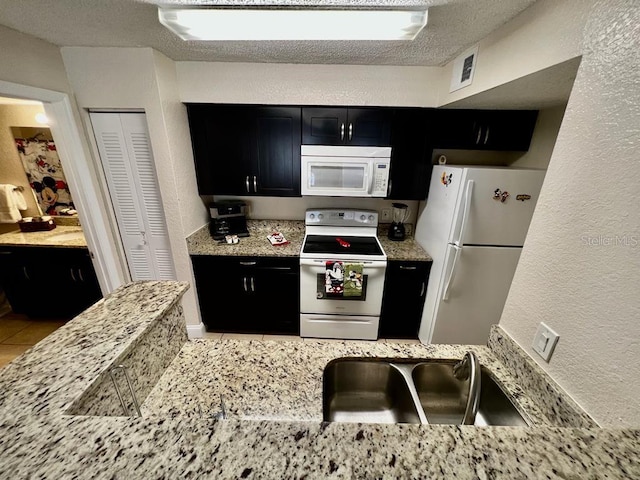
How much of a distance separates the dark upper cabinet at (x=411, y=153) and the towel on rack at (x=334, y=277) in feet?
2.72

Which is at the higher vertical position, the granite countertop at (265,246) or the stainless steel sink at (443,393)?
the granite countertop at (265,246)

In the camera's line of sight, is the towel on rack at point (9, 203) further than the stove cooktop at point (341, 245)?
Yes

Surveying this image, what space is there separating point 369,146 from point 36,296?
3.56 m

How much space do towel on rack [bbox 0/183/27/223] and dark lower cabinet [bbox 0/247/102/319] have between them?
0.51 metres

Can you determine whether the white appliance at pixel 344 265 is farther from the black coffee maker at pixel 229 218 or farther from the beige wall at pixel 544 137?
the beige wall at pixel 544 137

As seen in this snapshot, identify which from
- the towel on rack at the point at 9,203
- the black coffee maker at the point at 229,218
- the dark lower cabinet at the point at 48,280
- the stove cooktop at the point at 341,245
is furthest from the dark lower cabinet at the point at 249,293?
the towel on rack at the point at 9,203

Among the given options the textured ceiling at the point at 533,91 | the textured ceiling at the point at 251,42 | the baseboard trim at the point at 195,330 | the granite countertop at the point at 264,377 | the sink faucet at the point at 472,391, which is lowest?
the baseboard trim at the point at 195,330

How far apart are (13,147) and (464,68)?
4.24 meters

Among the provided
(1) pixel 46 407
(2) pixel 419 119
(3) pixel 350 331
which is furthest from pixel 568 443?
(2) pixel 419 119

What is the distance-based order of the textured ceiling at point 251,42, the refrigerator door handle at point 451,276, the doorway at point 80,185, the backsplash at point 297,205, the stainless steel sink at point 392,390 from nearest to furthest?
the stainless steel sink at point 392,390 < the textured ceiling at point 251,42 < the doorway at point 80,185 < the refrigerator door handle at point 451,276 < the backsplash at point 297,205

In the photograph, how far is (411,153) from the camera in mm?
2182

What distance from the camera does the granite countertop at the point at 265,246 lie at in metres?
2.13

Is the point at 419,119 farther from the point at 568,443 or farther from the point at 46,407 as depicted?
the point at 46,407

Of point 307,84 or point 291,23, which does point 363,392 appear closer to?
point 291,23
